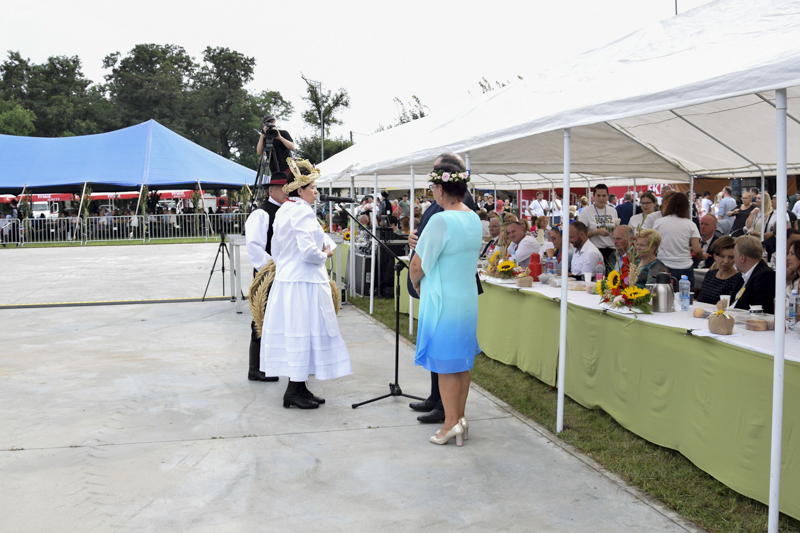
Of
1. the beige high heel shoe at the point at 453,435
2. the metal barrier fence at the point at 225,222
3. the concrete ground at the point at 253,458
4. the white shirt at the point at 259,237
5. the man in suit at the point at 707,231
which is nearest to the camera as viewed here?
the concrete ground at the point at 253,458

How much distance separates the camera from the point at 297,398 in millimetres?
5449

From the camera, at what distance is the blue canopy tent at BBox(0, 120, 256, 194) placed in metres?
31.0

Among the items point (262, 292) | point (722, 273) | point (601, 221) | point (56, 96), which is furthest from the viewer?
point (56, 96)

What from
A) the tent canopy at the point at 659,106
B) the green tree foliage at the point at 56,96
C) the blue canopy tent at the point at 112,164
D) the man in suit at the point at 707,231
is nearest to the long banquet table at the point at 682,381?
the tent canopy at the point at 659,106

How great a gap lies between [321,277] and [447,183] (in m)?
1.52

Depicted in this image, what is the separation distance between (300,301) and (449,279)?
1.45 metres

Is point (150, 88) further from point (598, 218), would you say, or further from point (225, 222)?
point (598, 218)

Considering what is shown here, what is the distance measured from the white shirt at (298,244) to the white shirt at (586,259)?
3181 millimetres

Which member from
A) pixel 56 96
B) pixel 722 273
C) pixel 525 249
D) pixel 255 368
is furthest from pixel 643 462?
pixel 56 96

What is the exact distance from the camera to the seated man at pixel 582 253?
7152 mm

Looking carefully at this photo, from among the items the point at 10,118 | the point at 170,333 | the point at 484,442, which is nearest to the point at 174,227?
the point at 170,333

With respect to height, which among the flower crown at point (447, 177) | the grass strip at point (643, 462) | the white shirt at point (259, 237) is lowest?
the grass strip at point (643, 462)

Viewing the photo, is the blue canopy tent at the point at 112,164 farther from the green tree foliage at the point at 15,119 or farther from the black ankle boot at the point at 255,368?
the green tree foliage at the point at 15,119

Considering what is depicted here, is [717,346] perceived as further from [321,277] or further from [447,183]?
[321,277]
